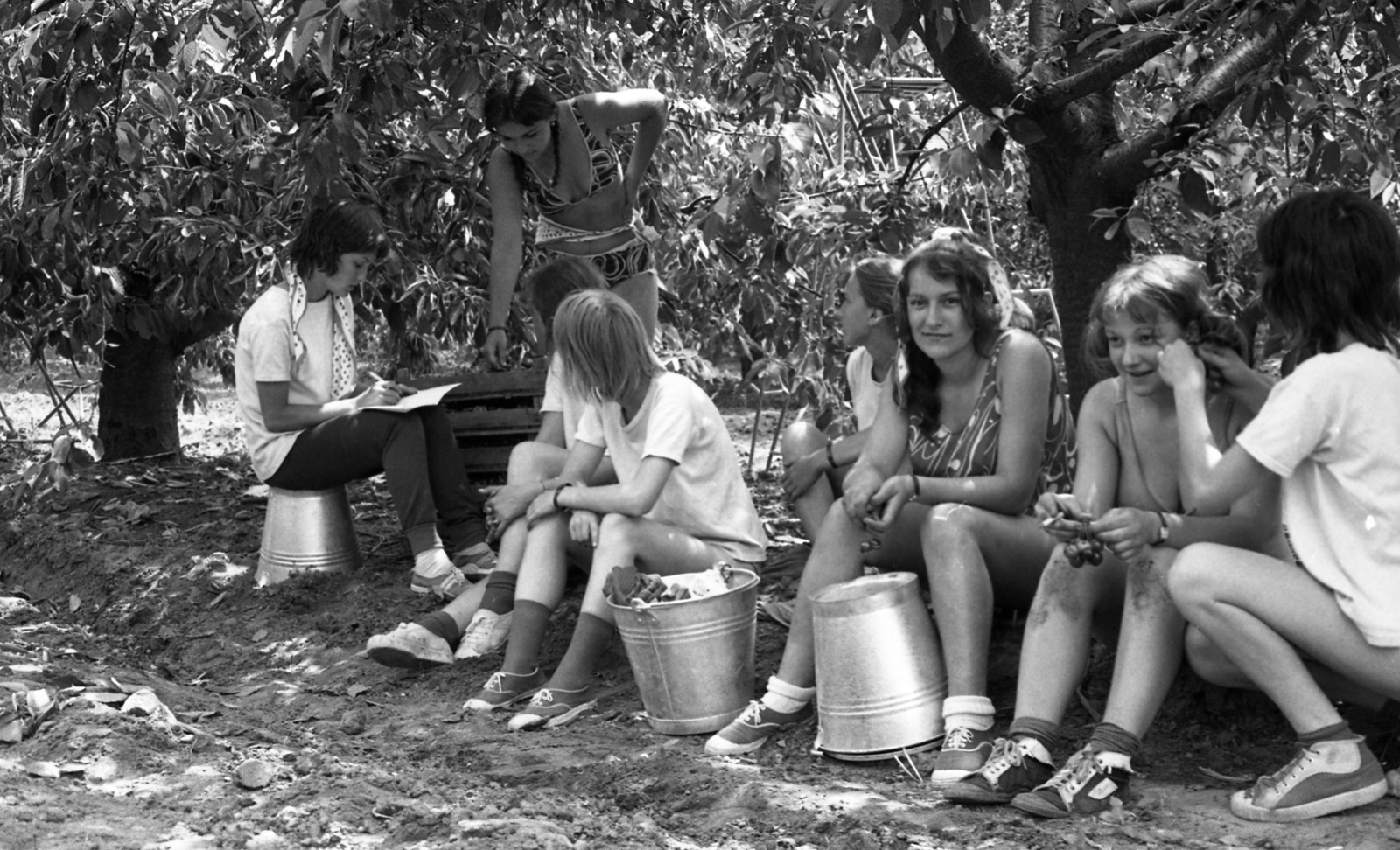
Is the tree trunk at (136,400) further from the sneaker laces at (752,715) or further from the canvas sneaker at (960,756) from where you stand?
the canvas sneaker at (960,756)

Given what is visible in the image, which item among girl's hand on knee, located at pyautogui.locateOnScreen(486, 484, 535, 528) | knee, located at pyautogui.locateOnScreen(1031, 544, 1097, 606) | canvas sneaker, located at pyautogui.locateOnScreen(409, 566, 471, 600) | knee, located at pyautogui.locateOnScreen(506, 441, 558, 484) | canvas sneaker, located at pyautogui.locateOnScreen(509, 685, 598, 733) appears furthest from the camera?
canvas sneaker, located at pyautogui.locateOnScreen(409, 566, 471, 600)

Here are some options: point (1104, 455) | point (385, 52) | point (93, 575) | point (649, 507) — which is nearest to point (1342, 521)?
point (1104, 455)

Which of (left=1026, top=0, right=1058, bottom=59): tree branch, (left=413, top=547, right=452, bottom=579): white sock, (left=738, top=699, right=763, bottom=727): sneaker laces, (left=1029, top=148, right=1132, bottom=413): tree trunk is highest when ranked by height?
(left=1026, top=0, right=1058, bottom=59): tree branch

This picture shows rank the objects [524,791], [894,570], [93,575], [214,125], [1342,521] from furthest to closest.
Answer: [93,575] < [214,125] < [894,570] < [524,791] < [1342,521]

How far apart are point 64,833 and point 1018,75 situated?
2.98m

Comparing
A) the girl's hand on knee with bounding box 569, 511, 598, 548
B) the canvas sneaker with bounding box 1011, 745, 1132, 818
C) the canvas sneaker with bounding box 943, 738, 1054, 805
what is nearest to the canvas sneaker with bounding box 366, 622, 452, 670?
the girl's hand on knee with bounding box 569, 511, 598, 548

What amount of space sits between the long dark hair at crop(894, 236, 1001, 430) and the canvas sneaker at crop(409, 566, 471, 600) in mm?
1792

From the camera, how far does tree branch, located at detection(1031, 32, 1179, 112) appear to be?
3973 mm

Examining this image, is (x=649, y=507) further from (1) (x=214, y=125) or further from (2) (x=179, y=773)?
(1) (x=214, y=125)

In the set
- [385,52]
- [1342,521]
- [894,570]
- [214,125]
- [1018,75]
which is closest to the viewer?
[1342,521]

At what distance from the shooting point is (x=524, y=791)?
3326mm

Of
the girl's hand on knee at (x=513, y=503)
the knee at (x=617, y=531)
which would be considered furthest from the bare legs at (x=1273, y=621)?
the girl's hand on knee at (x=513, y=503)

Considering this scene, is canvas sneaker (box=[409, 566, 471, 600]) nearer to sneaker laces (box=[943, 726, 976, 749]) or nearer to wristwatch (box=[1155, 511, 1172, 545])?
sneaker laces (box=[943, 726, 976, 749])

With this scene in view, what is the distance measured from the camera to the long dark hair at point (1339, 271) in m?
2.94
